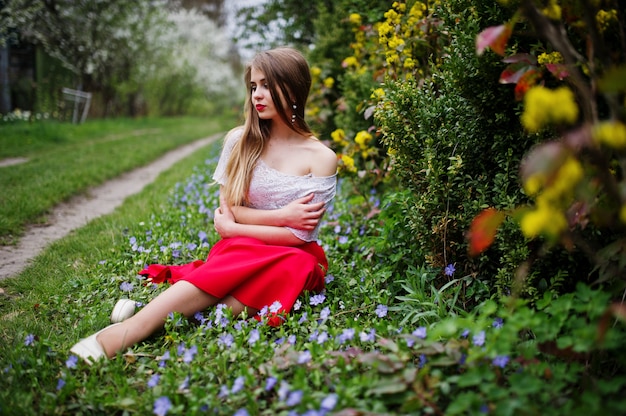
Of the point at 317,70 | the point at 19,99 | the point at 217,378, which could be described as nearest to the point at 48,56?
the point at 19,99

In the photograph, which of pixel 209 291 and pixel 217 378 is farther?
pixel 209 291

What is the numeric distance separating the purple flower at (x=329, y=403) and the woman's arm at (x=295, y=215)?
3.61 feet

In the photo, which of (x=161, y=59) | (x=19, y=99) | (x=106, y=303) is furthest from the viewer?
(x=161, y=59)

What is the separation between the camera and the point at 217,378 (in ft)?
6.13

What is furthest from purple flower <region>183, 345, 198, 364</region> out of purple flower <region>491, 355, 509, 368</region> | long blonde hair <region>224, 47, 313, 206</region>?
purple flower <region>491, 355, 509, 368</region>

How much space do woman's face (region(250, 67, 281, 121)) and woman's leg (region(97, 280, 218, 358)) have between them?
969 millimetres

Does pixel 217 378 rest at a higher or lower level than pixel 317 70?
lower

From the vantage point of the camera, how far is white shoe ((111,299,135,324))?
2.30 metres

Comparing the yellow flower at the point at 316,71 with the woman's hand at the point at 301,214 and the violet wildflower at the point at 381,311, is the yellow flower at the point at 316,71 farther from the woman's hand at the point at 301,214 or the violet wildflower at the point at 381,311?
the violet wildflower at the point at 381,311

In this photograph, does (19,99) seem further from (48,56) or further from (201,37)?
(201,37)

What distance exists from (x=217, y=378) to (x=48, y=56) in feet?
45.2

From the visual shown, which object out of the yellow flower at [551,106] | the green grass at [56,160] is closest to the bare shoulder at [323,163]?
the yellow flower at [551,106]

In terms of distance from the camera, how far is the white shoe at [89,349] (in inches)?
77.4

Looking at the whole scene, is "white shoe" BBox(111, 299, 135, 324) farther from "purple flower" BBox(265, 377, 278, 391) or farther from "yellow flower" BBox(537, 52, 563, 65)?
"yellow flower" BBox(537, 52, 563, 65)
